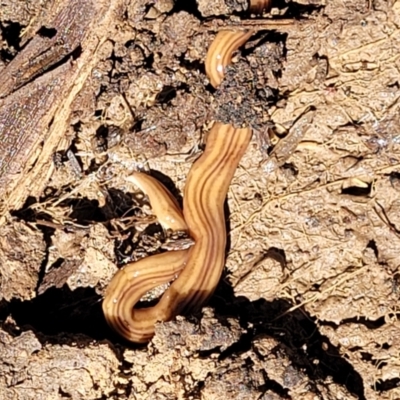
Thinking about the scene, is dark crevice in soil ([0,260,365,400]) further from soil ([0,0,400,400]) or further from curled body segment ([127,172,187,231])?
curled body segment ([127,172,187,231])

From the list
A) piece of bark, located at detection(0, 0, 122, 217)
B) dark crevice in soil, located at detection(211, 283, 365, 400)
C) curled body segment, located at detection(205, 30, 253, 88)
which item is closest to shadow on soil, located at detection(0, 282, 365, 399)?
dark crevice in soil, located at detection(211, 283, 365, 400)

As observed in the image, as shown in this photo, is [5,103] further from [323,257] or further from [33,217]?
[323,257]

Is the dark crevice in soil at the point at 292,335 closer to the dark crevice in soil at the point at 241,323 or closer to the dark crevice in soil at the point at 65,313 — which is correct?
the dark crevice in soil at the point at 241,323

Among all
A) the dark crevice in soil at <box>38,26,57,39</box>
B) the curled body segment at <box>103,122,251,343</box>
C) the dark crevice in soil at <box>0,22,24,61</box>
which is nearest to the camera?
the curled body segment at <box>103,122,251,343</box>

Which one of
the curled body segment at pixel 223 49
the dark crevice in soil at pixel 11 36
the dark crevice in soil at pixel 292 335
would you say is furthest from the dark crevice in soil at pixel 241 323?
the dark crevice in soil at pixel 11 36

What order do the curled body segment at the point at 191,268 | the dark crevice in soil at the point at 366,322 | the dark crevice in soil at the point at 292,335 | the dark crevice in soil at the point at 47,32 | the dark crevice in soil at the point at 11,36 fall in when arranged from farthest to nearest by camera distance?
the dark crevice in soil at the point at 11,36 → the dark crevice in soil at the point at 47,32 → the curled body segment at the point at 191,268 → the dark crevice in soil at the point at 366,322 → the dark crevice in soil at the point at 292,335

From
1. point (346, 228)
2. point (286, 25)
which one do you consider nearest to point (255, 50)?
point (286, 25)
